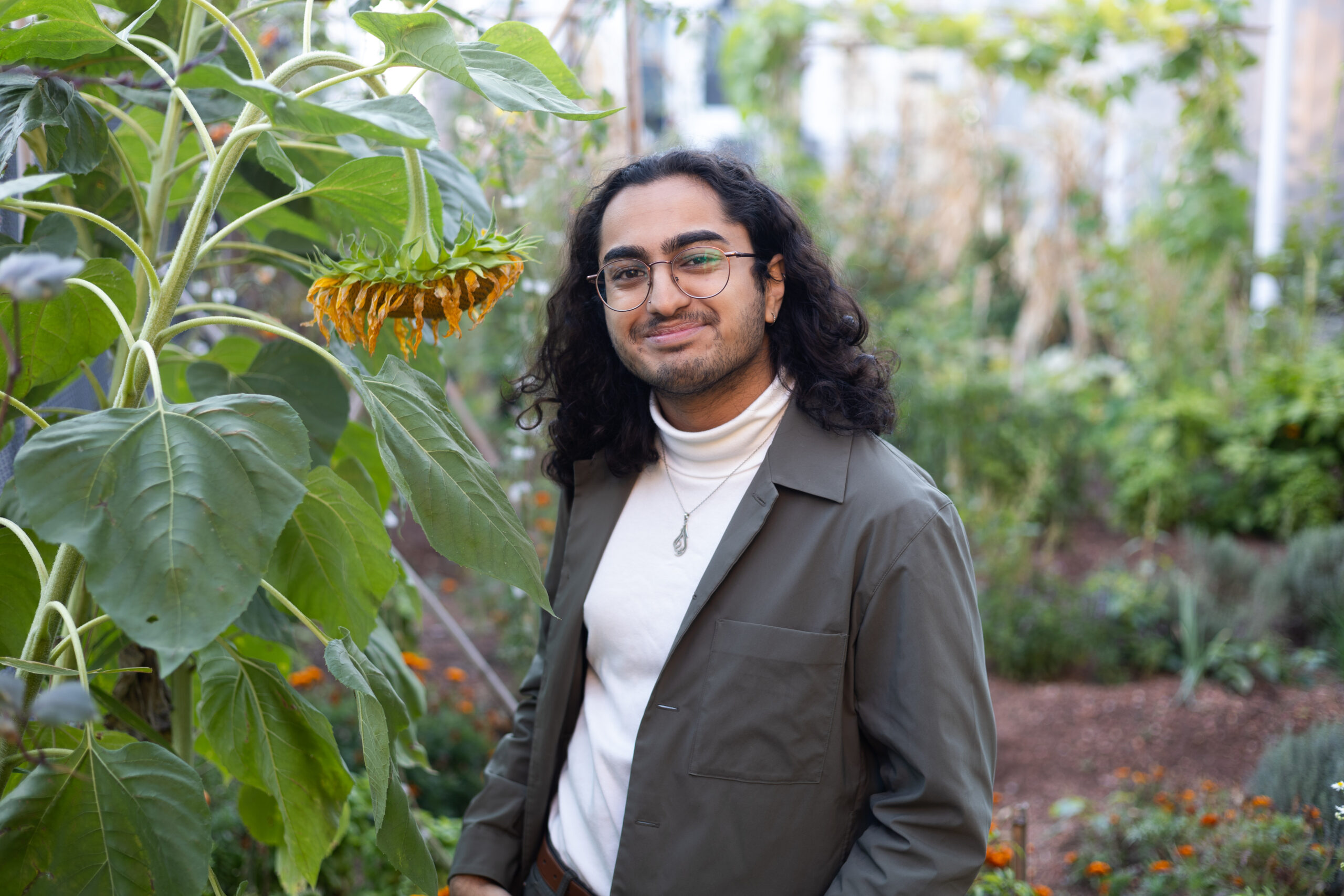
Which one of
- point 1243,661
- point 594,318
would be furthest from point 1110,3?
point 594,318

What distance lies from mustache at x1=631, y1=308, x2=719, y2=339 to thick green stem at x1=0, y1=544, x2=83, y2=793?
29.8 inches

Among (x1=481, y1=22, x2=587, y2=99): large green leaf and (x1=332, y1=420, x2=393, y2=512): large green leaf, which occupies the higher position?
(x1=481, y1=22, x2=587, y2=99): large green leaf

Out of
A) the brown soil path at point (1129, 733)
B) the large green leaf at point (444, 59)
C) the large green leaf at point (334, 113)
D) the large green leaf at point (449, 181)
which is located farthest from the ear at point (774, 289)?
the brown soil path at point (1129, 733)

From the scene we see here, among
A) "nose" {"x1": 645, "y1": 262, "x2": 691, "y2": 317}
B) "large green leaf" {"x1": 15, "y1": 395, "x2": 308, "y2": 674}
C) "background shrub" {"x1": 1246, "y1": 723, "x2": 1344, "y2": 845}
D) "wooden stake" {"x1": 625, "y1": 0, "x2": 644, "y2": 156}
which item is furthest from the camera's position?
"wooden stake" {"x1": 625, "y1": 0, "x2": 644, "y2": 156}

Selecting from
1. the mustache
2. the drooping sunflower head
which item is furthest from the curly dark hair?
the drooping sunflower head

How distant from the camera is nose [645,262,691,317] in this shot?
1394 mm

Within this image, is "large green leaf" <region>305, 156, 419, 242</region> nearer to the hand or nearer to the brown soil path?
the hand

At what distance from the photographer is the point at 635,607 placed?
1406 mm

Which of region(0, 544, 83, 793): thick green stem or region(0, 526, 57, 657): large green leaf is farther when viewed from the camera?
region(0, 526, 57, 657): large green leaf

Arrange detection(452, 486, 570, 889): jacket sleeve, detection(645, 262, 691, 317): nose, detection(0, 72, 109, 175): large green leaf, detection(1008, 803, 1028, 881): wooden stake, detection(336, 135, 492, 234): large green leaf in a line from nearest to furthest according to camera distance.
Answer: detection(0, 72, 109, 175): large green leaf, detection(336, 135, 492, 234): large green leaf, detection(645, 262, 691, 317): nose, detection(452, 486, 570, 889): jacket sleeve, detection(1008, 803, 1028, 881): wooden stake

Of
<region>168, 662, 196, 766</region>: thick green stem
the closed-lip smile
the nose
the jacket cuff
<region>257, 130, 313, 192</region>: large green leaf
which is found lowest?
the jacket cuff

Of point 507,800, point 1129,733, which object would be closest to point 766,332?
point 507,800

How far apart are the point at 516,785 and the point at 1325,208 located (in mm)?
6599

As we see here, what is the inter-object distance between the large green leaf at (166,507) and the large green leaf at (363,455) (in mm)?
543
